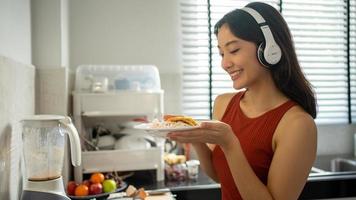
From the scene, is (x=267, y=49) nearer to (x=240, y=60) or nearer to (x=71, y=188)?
(x=240, y=60)

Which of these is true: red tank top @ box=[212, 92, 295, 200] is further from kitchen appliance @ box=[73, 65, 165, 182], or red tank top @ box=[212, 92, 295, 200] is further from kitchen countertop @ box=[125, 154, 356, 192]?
kitchen appliance @ box=[73, 65, 165, 182]

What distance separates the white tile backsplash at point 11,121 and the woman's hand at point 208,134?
1.65 feet

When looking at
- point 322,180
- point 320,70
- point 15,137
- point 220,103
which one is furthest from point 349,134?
point 15,137

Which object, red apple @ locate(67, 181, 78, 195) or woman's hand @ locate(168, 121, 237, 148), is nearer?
woman's hand @ locate(168, 121, 237, 148)

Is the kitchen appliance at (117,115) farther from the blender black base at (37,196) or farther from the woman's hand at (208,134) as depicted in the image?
the woman's hand at (208,134)

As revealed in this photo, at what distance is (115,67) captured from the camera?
1757mm

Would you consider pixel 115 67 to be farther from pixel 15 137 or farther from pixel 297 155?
pixel 297 155

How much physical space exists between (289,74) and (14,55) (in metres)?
0.94

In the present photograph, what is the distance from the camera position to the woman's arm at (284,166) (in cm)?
80

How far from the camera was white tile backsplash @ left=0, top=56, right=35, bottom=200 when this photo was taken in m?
0.88

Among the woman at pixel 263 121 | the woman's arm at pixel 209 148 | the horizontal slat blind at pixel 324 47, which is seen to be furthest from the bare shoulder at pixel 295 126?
the horizontal slat blind at pixel 324 47

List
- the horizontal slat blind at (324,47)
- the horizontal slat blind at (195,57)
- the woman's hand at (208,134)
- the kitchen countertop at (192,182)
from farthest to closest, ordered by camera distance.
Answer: the horizontal slat blind at (324,47), the horizontal slat blind at (195,57), the kitchen countertop at (192,182), the woman's hand at (208,134)

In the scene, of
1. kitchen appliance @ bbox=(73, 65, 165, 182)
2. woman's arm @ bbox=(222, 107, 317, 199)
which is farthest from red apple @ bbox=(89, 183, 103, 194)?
woman's arm @ bbox=(222, 107, 317, 199)

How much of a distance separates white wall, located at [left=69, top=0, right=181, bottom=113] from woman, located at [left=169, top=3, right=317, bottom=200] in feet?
3.43
